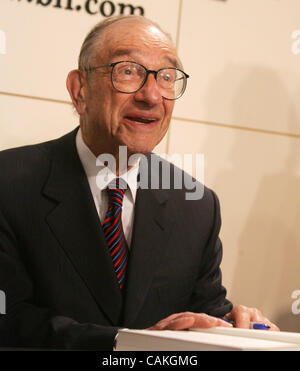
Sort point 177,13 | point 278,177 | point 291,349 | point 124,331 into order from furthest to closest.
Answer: point 278,177 → point 177,13 → point 124,331 → point 291,349

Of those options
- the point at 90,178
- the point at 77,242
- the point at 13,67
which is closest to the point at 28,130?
the point at 13,67

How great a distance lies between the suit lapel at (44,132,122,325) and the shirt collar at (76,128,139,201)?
3 cm

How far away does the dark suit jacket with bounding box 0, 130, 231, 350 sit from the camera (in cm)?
121

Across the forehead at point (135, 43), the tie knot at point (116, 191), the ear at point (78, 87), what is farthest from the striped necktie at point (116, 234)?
the forehead at point (135, 43)

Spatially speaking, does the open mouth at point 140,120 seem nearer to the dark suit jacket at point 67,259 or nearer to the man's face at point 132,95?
the man's face at point 132,95

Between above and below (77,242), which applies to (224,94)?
above

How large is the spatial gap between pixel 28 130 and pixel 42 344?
2.26 feet

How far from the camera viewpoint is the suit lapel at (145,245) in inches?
49.2

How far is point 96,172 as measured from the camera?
135 centimetres

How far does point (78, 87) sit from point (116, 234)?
41 centimetres

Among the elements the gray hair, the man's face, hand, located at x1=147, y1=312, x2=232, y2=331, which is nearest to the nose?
the man's face

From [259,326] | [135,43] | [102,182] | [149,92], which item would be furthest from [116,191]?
[259,326]

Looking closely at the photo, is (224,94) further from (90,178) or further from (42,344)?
(42,344)

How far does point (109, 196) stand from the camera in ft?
4.30
